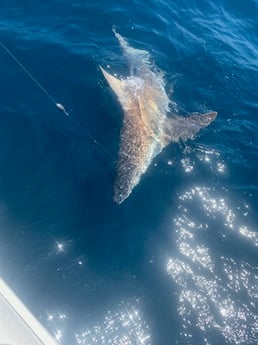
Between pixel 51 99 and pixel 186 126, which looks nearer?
pixel 51 99

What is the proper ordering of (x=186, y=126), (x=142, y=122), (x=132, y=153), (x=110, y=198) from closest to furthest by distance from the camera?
1. (x=110, y=198)
2. (x=132, y=153)
3. (x=142, y=122)
4. (x=186, y=126)

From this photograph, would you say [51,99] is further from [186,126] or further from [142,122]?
[186,126]

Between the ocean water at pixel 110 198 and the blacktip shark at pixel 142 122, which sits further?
the blacktip shark at pixel 142 122

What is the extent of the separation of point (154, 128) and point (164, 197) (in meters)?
2.85

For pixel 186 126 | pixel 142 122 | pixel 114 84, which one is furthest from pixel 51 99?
pixel 186 126

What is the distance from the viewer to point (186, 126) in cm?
1188

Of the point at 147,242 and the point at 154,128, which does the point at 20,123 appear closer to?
the point at 154,128

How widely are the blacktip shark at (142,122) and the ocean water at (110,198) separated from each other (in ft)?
0.93

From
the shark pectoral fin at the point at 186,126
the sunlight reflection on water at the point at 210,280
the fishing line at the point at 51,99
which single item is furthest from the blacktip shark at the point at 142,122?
the sunlight reflection on water at the point at 210,280

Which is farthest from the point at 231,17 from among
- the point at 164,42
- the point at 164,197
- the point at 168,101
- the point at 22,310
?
the point at 22,310

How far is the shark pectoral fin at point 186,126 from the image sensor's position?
38.3 ft

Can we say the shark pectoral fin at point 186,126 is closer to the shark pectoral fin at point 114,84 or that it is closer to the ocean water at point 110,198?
the ocean water at point 110,198

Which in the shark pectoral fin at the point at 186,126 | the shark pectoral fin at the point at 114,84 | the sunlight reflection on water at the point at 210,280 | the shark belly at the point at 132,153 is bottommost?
the sunlight reflection on water at the point at 210,280

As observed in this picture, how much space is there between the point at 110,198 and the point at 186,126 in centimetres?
390
